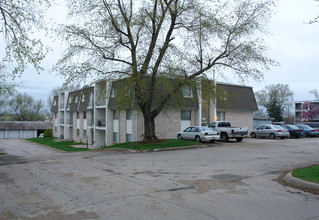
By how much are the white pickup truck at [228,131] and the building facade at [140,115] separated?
2.05m

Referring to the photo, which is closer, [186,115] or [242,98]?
[186,115]

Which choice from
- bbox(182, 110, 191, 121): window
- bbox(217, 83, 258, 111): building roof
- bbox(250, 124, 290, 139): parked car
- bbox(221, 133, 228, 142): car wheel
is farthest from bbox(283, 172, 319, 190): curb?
bbox(217, 83, 258, 111): building roof

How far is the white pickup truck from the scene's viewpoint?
23.6m

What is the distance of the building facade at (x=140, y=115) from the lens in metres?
26.0

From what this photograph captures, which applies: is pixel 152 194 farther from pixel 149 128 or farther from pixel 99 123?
pixel 99 123

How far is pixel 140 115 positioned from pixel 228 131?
8.22 meters

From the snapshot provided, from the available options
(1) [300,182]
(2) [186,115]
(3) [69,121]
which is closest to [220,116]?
(2) [186,115]

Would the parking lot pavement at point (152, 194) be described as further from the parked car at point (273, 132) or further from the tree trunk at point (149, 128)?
the parked car at point (273, 132)

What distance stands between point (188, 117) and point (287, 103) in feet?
208

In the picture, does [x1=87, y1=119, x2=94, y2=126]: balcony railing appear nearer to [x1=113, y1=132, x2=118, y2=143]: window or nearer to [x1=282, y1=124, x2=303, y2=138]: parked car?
[x1=113, y1=132, x2=118, y2=143]: window

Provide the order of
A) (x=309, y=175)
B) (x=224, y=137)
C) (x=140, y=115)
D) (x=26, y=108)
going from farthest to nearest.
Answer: (x=26, y=108)
(x=140, y=115)
(x=224, y=137)
(x=309, y=175)

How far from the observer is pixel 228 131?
78.8 feet

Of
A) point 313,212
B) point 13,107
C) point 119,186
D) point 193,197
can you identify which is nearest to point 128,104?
point 119,186

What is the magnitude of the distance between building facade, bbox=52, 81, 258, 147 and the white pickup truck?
205 centimetres
